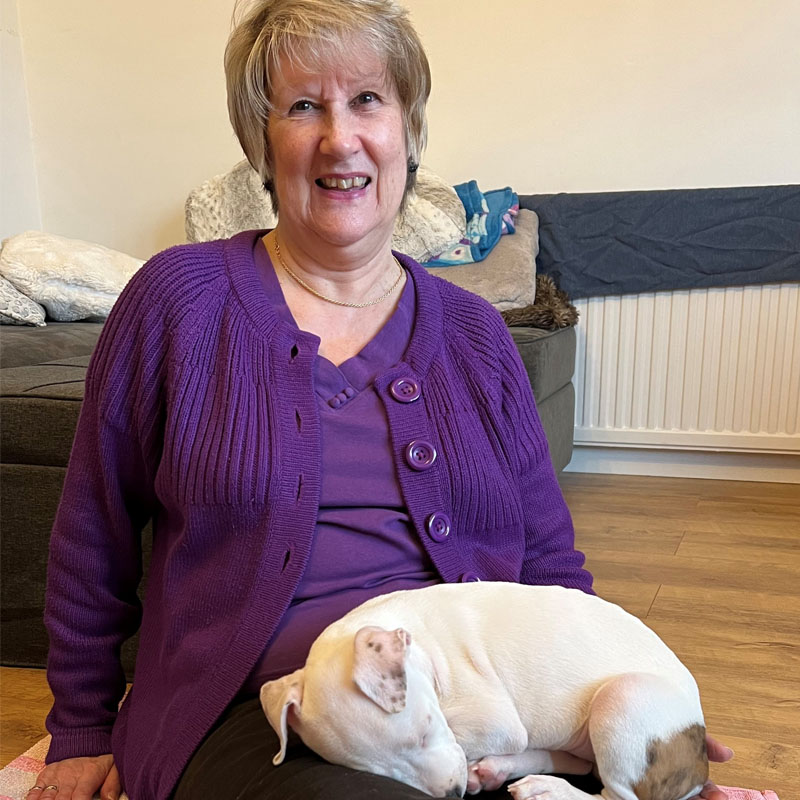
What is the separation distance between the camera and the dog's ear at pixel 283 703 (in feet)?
2.60

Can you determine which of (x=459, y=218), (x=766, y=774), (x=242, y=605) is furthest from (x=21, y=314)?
(x=766, y=774)

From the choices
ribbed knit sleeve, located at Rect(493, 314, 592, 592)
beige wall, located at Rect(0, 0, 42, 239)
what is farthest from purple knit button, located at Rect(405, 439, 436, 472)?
beige wall, located at Rect(0, 0, 42, 239)

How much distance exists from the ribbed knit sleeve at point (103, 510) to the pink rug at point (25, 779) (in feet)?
0.69

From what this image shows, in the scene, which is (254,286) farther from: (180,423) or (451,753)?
(451,753)

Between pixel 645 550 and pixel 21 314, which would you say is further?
pixel 21 314

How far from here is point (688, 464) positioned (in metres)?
3.51

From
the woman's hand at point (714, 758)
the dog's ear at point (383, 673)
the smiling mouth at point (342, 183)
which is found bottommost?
the woman's hand at point (714, 758)

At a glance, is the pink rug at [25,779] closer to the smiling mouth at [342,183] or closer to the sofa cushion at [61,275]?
the smiling mouth at [342,183]

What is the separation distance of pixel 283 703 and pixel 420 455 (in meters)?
0.38

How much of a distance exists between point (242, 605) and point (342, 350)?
1.16ft

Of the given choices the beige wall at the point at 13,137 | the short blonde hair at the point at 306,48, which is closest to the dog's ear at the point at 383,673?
the short blonde hair at the point at 306,48

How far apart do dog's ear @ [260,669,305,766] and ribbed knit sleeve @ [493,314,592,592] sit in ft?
1.55

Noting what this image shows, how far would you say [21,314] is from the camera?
2.93m

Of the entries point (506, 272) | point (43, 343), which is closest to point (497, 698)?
point (43, 343)
